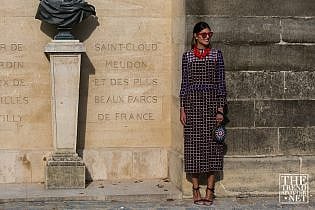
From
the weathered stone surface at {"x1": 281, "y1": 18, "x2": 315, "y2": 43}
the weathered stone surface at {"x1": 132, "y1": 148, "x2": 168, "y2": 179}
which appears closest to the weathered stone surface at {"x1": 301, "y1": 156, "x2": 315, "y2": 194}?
the weathered stone surface at {"x1": 281, "y1": 18, "x2": 315, "y2": 43}

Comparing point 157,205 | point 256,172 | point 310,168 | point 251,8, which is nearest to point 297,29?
point 251,8

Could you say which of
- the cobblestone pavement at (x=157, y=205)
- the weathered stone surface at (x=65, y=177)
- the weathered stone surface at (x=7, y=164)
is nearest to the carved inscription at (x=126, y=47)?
the weathered stone surface at (x=65, y=177)

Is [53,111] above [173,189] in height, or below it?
above

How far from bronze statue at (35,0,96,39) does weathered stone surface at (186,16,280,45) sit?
1457 millimetres

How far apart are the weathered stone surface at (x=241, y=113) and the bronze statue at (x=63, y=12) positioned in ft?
7.51

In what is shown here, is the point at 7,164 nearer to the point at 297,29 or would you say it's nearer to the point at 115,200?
the point at 115,200

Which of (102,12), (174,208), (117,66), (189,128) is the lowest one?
(174,208)

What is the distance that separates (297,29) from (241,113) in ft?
4.30

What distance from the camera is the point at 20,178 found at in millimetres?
9562

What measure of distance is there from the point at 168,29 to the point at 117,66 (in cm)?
89

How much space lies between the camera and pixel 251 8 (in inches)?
348

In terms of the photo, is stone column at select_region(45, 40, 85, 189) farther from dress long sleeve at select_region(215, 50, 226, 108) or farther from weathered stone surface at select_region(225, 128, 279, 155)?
weathered stone surface at select_region(225, 128, 279, 155)

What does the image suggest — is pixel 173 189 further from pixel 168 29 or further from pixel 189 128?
pixel 168 29

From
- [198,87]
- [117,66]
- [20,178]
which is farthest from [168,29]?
[20,178]
